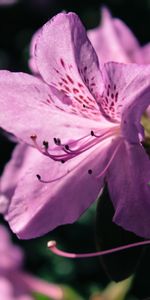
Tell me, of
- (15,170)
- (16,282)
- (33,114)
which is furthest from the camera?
(16,282)

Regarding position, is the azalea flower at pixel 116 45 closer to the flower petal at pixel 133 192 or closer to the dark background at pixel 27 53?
the flower petal at pixel 133 192

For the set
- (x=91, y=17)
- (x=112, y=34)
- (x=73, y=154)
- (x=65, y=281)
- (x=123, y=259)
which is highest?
(x=91, y=17)

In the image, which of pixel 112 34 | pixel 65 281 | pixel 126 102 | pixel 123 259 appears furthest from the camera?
pixel 65 281

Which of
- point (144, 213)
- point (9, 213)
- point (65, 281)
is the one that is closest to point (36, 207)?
point (9, 213)

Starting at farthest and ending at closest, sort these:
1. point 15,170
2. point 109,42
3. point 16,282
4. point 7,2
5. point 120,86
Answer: point 7,2 → point 16,282 → point 109,42 → point 15,170 → point 120,86

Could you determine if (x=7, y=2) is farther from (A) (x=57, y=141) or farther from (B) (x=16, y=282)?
(A) (x=57, y=141)

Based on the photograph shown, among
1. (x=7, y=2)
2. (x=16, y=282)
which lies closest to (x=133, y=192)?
(x=16, y=282)

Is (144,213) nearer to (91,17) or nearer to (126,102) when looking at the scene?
(126,102)
